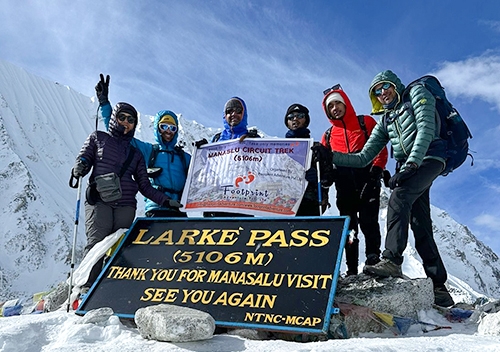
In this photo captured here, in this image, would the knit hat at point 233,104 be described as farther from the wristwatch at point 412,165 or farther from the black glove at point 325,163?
the wristwatch at point 412,165

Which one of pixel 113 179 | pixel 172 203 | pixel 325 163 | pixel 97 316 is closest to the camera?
pixel 97 316

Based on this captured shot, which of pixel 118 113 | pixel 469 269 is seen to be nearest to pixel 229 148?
pixel 118 113

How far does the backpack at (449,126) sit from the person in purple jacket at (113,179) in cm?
298

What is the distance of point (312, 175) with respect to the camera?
486cm

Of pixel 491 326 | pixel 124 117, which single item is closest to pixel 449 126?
pixel 491 326

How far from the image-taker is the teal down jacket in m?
3.86

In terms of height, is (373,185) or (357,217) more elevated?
(373,185)

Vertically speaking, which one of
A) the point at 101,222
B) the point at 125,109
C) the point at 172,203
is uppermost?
the point at 125,109

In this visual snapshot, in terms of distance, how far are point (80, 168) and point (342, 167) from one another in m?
3.03

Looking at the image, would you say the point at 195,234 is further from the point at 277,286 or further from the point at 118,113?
the point at 118,113

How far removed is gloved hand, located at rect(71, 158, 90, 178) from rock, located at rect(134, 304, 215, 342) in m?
2.21

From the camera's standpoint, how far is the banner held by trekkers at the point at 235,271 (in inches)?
121

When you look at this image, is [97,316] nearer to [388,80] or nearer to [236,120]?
[236,120]

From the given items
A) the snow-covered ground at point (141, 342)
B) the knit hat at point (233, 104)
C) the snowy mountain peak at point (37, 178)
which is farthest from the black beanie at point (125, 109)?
the snowy mountain peak at point (37, 178)
